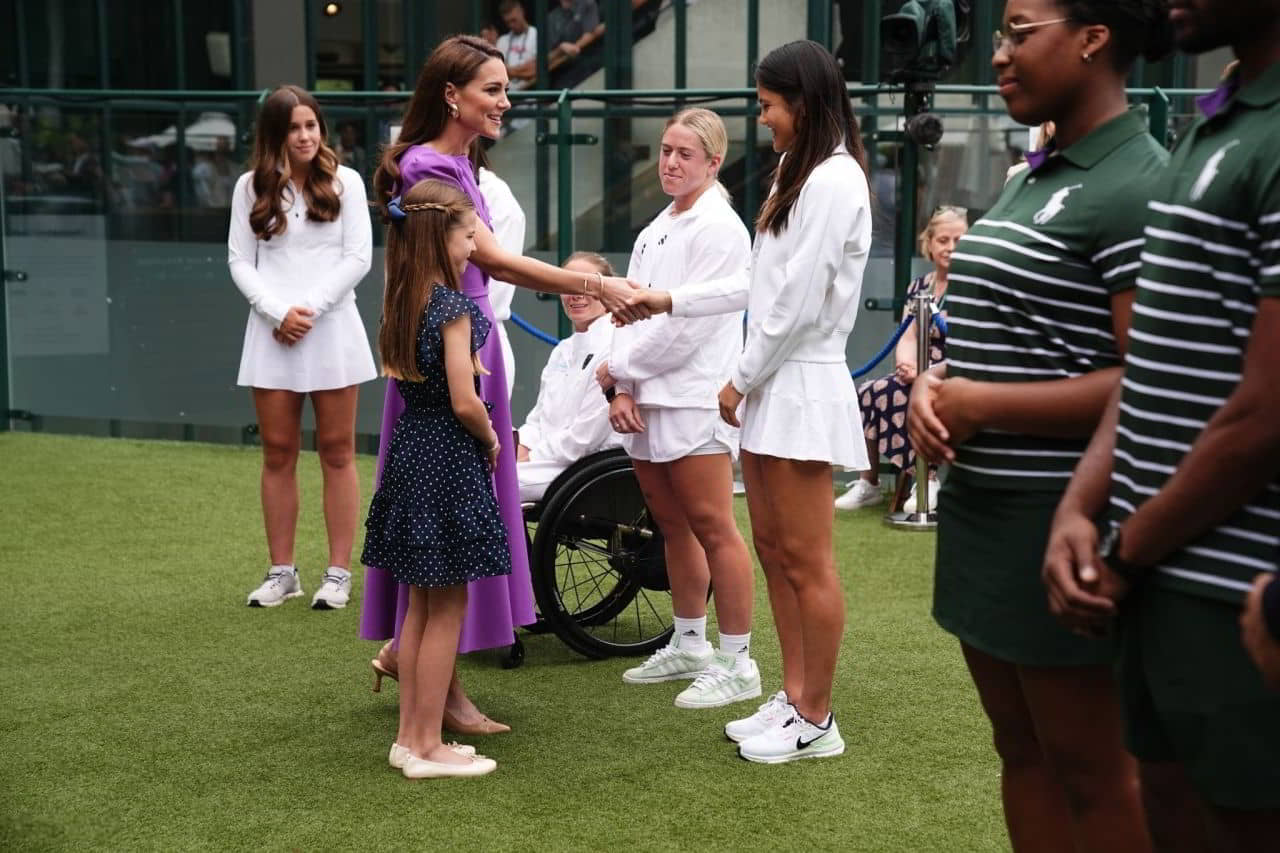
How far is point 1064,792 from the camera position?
88.2 inches

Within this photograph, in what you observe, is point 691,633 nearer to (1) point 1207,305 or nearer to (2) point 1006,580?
(2) point 1006,580

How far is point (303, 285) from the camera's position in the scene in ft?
18.3

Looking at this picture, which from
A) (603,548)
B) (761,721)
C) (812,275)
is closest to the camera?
(812,275)

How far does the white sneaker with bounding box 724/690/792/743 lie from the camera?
3922mm

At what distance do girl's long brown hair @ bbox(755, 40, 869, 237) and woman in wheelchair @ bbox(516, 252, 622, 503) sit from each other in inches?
40.9

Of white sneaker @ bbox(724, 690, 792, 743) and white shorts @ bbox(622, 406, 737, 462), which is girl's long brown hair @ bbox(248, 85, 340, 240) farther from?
white sneaker @ bbox(724, 690, 792, 743)

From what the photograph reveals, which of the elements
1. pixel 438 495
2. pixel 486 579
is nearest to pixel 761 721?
pixel 486 579

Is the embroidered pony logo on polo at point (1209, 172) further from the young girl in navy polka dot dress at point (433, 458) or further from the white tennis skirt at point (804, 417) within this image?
the young girl in navy polka dot dress at point (433, 458)

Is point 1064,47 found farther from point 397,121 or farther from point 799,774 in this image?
point 397,121

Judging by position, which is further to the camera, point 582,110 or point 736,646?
point 582,110

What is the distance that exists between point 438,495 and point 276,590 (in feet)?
6.88

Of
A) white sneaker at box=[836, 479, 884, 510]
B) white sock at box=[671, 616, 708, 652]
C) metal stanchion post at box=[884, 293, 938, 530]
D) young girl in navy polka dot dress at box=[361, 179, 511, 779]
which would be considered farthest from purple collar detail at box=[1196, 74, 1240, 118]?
white sneaker at box=[836, 479, 884, 510]

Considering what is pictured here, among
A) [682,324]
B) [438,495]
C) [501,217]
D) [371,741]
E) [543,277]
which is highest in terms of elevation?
[501,217]

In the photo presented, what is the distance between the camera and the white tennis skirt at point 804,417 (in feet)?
12.0
